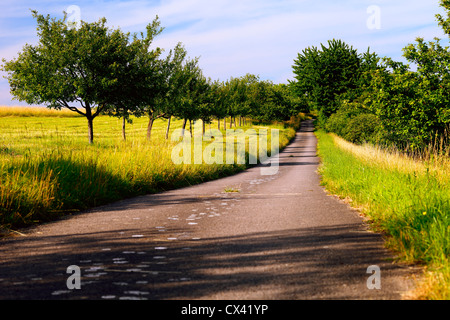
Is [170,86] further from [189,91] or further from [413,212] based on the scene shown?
[413,212]

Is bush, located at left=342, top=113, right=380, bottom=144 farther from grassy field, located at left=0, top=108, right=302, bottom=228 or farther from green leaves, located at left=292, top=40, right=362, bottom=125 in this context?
grassy field, located at left=0, top=108, right=302, bottom=228

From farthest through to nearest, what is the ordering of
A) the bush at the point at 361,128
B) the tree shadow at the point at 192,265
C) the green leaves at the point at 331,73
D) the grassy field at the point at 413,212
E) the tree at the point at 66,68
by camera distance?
the green leaves at the point at 331,73 → the bush at the point at 361,128 → the tree at the point at 66,68 → the grassy field at the point at 413,212 → the tree shadow at the point at 192,265

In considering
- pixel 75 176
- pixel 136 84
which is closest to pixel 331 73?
pixel 136 84

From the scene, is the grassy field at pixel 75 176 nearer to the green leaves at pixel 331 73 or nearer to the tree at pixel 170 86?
the tree at pixel 170 86

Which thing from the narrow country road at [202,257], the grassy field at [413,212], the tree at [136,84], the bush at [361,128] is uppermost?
the tree at [136,84]

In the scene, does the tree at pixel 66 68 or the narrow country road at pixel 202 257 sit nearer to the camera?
the narrow country road at pixel 202 257

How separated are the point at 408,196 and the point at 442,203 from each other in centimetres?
73

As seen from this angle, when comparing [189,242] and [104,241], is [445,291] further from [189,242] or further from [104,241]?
[104,241]

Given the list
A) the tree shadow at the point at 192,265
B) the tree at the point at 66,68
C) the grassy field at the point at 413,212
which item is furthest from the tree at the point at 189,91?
the tree shadow at the point at 192,265

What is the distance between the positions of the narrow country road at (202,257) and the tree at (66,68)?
20.5 metres

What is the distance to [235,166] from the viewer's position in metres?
22.2

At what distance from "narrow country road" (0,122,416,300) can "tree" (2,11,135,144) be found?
20.5 m

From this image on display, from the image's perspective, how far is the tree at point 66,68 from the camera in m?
26.0

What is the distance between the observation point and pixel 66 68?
2694cm
